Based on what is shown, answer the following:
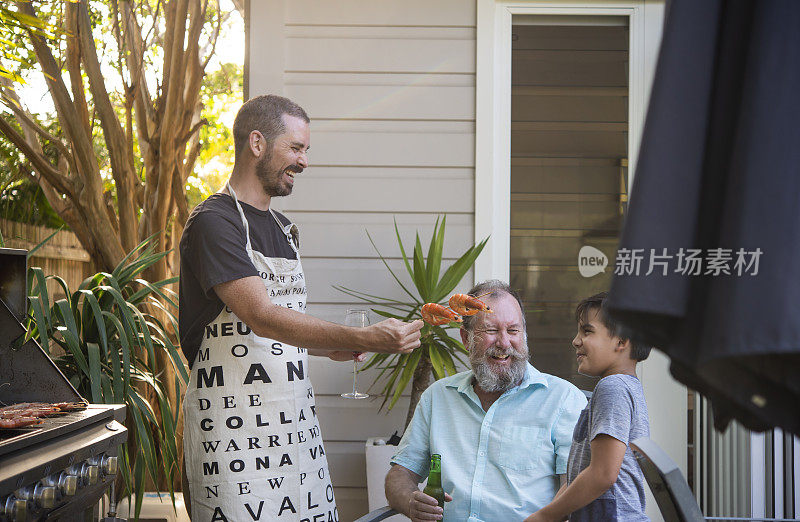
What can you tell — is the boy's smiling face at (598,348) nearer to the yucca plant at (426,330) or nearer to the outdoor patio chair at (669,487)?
the outdoor patio chair at (669,487)

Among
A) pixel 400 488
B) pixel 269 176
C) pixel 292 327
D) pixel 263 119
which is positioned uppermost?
pixel 263 119

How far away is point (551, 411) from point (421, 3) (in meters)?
1.98

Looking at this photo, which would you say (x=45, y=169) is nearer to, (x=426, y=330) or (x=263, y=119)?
(x=426, y=330)

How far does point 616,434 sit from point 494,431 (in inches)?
26.4

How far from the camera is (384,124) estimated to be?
3570mm

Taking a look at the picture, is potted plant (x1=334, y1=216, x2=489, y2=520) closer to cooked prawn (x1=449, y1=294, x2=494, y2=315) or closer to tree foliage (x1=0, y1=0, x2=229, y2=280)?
cooked prawn (x1=449, y1=294, x2=494, y2=315)

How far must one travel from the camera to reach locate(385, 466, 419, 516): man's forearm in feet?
7.80

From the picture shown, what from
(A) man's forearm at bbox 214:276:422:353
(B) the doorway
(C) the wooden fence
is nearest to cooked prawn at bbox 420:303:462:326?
(A) man's forearm at bbox 214:276:422:353

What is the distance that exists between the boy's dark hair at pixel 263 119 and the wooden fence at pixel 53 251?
3.93 metres

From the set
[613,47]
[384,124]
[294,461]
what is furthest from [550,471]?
[613,47]

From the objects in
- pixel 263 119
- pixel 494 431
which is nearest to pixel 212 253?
pixel 263 119

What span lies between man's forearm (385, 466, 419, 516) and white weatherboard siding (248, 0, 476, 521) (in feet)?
3.41

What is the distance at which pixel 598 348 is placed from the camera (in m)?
2.15

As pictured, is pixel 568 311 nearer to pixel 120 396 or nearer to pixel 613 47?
pixel 613 47
